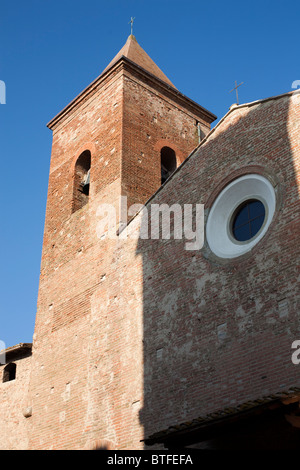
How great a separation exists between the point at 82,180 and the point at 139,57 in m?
4.10

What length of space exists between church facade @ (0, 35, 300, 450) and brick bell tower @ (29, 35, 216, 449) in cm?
3

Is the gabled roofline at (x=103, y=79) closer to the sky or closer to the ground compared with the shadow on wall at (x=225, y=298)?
closer to the sky

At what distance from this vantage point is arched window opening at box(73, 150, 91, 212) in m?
12.4

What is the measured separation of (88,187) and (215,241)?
16.9 feet

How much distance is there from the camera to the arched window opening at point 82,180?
1241cm

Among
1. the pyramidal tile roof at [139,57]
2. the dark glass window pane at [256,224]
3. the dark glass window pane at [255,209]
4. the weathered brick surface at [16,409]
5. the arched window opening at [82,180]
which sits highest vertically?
the pyramidal tile roof at [139,57]

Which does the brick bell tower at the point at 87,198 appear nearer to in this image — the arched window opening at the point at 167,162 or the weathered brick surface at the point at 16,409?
the arched window opening at the point at 167,162

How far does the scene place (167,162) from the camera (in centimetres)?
1314

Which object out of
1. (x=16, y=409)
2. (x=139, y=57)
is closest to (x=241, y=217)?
(x=16, y=409)

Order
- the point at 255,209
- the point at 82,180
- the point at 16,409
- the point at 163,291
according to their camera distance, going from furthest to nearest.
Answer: the point at 82,180 < the point at 16,409 < the point at 163,291 < the point at 255,209

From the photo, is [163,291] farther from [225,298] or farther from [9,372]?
[9,372]

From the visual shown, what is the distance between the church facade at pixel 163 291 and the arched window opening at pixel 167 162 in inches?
2.0

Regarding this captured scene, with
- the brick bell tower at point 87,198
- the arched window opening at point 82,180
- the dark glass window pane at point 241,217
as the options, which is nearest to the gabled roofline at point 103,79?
the brick bell tower at point 87,198

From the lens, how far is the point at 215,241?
8.32 meters
